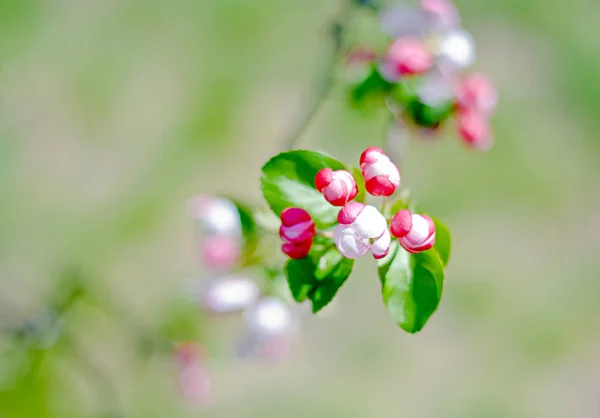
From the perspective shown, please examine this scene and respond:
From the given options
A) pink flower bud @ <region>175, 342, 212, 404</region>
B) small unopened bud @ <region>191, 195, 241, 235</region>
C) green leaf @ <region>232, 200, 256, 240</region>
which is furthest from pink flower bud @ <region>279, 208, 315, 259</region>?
pink flower bud @ <region>175, 342, 212, 404</region>

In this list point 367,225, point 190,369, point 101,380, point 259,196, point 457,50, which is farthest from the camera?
point 259,196

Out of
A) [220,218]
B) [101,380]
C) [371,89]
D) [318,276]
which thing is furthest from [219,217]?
[101,380]

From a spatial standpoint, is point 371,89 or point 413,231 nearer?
point 413,231

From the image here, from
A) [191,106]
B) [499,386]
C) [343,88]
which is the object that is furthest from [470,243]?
[343,88]

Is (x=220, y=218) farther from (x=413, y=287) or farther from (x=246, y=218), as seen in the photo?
(x=413, y=287)

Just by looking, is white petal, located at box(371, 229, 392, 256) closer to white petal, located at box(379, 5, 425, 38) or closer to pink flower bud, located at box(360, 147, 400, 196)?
pink flower bud, located at box(360, 147, 400, 196)

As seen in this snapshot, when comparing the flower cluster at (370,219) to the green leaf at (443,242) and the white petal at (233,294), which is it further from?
the white petal at (233,294)
